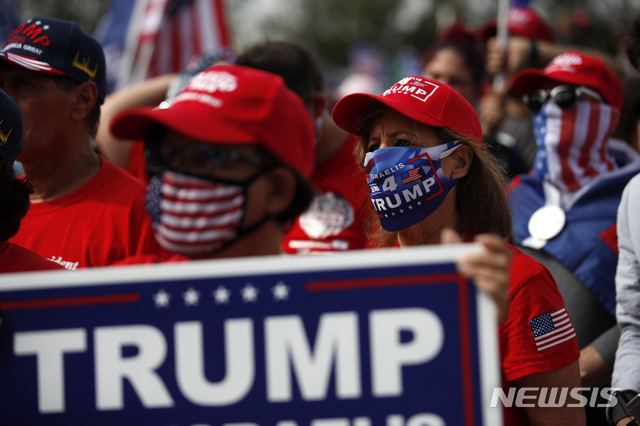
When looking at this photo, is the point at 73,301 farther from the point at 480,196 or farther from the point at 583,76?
the point at 583,76

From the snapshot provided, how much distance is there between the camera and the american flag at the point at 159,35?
24.3 ft

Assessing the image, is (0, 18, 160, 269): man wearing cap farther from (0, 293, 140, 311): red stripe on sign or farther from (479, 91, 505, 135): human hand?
(479, 91, 505, 135): human hand

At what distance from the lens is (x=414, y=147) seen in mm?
2766

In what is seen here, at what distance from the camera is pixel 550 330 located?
95.3 inches

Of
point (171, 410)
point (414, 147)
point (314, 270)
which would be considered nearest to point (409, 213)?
point (414, 147)

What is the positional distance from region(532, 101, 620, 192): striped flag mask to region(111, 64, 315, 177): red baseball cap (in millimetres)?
2206

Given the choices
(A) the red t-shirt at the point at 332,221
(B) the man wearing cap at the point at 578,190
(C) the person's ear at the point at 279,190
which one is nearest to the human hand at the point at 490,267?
(C) the person's ear at the point at 279,190

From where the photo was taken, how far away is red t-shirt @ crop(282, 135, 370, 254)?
3.71m

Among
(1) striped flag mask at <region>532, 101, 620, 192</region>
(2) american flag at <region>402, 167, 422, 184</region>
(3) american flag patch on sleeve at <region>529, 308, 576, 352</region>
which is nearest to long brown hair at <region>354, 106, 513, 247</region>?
(2) american flag at <region>402, 167, 422, 184</region>

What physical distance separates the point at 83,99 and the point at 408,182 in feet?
5.17

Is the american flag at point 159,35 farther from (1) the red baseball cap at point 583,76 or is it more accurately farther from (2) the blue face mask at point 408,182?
(2) the blue face mask at point 408,182

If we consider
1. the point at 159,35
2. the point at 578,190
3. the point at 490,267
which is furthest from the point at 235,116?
the point at 159,35

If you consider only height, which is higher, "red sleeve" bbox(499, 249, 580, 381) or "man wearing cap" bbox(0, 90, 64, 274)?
"man wearing cap" bbox(0, 90, 64, 274)

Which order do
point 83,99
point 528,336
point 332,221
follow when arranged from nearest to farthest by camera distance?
point 528,336
point 83,99
point 332,221
